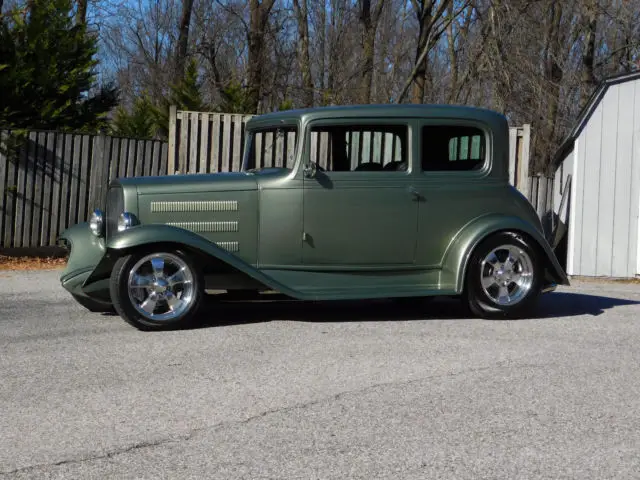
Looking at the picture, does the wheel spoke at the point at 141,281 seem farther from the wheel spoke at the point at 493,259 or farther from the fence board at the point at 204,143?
the fence board at the point at 204,143

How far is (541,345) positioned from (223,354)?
98.6 inches

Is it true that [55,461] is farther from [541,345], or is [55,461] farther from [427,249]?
[427,249]

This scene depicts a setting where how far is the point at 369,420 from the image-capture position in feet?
16.6

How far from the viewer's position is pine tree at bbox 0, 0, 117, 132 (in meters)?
14.9

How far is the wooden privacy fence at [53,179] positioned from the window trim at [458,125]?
7.39 m

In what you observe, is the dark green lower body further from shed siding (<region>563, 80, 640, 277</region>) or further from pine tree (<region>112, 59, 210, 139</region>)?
pine tree (<region>112, 59, 210, 139</region>)

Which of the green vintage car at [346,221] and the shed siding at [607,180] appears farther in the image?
the shed siding at [607,180]

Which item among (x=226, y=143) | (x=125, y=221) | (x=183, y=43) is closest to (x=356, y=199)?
(x=125, y=221)

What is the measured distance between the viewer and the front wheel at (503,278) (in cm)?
852

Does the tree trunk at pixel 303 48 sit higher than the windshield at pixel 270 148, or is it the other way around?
the tree trunk at pixel 303 48

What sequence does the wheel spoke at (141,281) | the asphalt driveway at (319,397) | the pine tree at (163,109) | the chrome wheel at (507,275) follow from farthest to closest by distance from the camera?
the pine tree at (163,109) < the chrome wheel at (507,275) < the wheel spoke at (141,281) < the asphalt driveway at (319,397)

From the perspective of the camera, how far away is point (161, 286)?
7.75 metres

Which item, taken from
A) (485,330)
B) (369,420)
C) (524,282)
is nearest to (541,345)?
(485,330)

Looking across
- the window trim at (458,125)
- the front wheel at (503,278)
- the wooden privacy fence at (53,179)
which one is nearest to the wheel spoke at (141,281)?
Answer: the window trim at (458,125)
